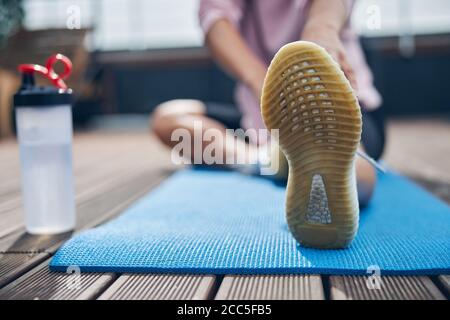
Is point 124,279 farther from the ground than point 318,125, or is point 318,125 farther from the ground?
point 318,125

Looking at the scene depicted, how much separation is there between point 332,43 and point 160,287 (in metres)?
0.44

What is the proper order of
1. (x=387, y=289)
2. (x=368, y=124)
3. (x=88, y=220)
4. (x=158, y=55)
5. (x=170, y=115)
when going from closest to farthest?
(x=387, y=289), (x=88, y=220), (x=368, y=124), (x=170, y=115), (x=158, y=55)

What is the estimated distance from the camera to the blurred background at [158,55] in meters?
4.32

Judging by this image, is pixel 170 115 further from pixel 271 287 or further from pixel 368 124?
pixel 271 287

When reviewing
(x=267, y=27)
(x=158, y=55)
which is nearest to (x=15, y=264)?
(x=267, y=27)

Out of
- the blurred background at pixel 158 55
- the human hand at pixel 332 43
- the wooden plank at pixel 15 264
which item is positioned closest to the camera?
the wooden plank at pixel 15 264

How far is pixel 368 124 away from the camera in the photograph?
1.37m

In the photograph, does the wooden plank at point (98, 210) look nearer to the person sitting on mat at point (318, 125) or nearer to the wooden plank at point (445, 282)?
the person sitting on mat at point (318, 125)

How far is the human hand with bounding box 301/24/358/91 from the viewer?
0.80 metres

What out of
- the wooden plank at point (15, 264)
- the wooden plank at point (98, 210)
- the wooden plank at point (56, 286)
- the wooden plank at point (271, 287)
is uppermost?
the wooden plank at point (271, 287)

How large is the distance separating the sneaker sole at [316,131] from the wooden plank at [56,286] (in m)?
0.27

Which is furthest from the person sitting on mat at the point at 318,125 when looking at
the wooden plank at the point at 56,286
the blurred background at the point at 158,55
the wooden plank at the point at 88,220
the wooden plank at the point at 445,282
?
the blurred background at the point at 158,55

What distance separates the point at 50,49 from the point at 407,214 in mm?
3788

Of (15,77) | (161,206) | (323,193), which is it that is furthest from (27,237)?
(15,77)
